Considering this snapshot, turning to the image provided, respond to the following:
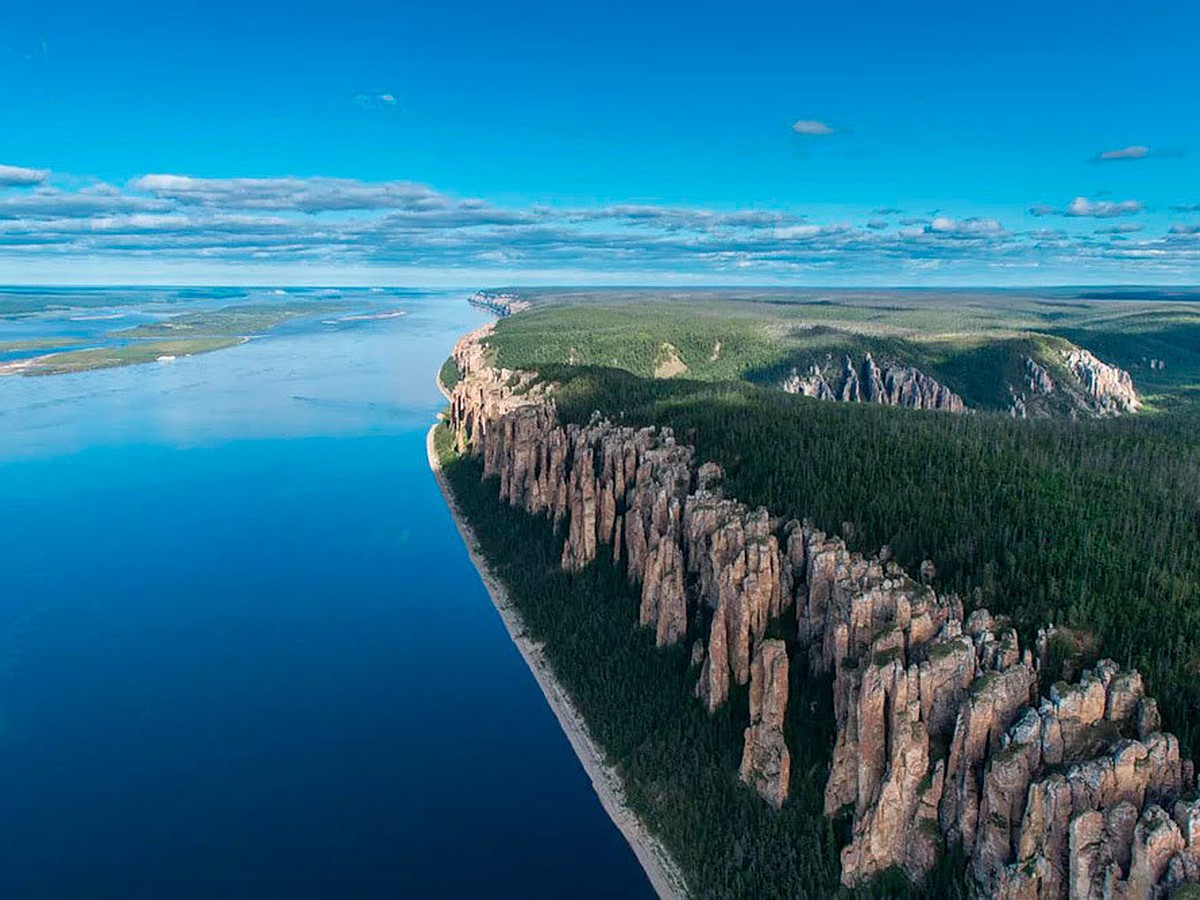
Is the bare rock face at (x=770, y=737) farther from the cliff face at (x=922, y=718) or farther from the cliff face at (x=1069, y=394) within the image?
the cliff face at (x=1069, y=394)

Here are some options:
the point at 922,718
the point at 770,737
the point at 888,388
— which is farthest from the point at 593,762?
the point at 888,388

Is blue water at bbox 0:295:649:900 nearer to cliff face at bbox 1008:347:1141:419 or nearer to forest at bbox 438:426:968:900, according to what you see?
forest at bbox 438:426:968:900

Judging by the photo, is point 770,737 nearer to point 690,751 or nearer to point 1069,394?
point 690,751

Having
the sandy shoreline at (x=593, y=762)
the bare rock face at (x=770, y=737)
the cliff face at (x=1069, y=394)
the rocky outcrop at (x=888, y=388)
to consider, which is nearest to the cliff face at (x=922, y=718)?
the bare rock face at (x=770, y=737)

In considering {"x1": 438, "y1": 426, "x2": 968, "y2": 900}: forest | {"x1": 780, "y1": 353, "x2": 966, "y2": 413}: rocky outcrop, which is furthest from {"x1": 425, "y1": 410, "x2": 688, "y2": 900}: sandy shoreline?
{"x1": 780, "y1": 353, "x2": 966, "y2": 413}: rocky outcrop

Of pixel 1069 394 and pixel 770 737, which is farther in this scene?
pixel 1069 394
